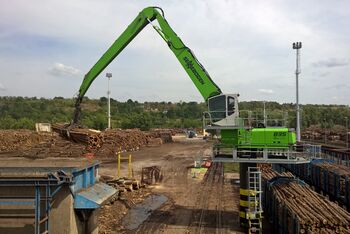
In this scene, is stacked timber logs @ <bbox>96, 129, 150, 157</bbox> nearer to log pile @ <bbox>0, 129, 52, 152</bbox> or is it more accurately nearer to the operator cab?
log pile @ <bbox>0, 129, 52, 152</bbox>

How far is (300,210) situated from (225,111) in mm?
4628

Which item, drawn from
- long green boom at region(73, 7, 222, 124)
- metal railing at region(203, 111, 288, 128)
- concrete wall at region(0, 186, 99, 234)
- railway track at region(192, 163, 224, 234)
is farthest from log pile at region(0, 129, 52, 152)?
concrete wall at region(0, 186, 99, 234)

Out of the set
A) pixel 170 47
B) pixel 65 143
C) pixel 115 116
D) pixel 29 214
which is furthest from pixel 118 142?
pixel 115 116

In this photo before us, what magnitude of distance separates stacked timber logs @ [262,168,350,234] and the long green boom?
468cm

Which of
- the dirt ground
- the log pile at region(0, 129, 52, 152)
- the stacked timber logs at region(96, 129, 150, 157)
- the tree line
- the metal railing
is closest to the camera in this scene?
the metal railing

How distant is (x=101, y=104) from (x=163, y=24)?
10750cm

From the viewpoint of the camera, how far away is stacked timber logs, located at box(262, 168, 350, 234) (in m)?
9.86

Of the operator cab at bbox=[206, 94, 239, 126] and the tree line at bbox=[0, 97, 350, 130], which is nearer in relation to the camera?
the operator cab at bbox=[206, 94, 239, 126]

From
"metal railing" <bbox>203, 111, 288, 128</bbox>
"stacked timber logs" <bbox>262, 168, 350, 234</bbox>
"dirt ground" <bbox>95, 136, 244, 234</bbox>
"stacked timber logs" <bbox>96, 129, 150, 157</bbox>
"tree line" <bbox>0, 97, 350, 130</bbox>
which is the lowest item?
"dirt ground" <bbox>95, 136, 244, 234</bbox>

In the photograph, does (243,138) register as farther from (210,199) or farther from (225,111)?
(210,199)

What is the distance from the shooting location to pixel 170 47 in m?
15.8

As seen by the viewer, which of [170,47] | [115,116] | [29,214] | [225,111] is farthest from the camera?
[115,116]

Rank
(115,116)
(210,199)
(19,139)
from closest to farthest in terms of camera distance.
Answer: (210,199)
(19,139)
(115,116)

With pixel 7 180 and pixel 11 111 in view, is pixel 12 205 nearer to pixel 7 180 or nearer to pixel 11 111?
pixel 7 180
